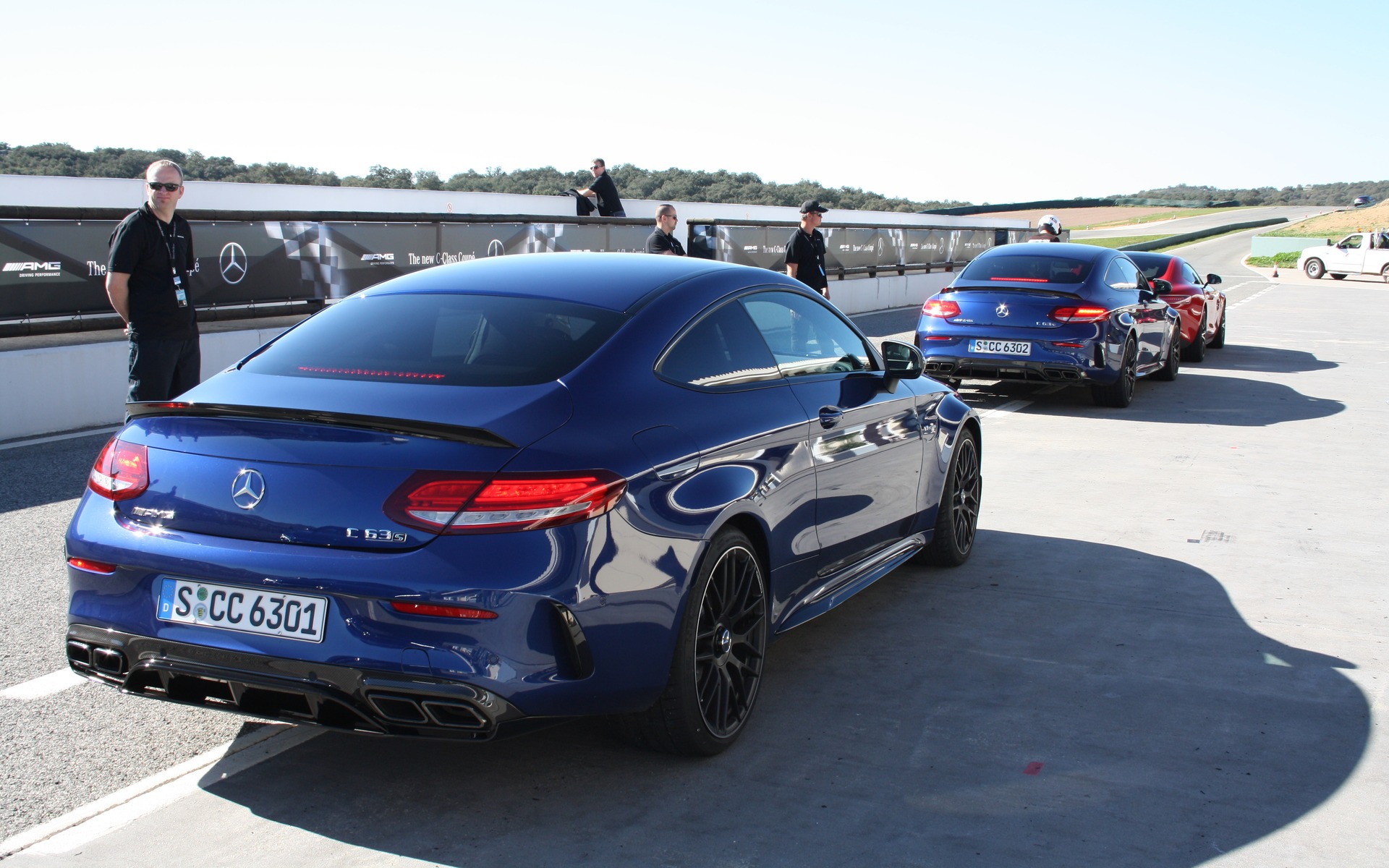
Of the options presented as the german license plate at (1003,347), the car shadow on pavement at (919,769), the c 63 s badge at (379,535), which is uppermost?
the c 63 s badge at (379,535)

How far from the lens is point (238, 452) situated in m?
3.47

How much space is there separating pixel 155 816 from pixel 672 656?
1.46 meters

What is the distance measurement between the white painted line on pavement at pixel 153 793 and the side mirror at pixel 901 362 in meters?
2.76

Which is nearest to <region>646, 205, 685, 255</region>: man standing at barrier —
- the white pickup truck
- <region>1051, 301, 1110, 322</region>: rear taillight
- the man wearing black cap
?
the man wearing black cap

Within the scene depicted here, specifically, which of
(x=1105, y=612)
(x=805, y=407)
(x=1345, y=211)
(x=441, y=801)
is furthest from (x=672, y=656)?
(x=1345, y=211)

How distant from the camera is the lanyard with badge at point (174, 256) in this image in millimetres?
6785

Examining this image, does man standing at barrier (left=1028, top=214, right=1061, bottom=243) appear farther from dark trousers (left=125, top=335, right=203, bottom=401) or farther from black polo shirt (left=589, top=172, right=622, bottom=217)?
dark trousers (left=125, top=335, right=203, bottom=401)

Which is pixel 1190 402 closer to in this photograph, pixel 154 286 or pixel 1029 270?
pixel 1029 270

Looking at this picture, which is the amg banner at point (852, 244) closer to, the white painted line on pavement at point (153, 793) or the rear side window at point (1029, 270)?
the rear side window at point (1029, 270)

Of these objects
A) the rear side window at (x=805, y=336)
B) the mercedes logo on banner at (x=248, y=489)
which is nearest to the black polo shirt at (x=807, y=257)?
the rear side window at (x=805, y=336)

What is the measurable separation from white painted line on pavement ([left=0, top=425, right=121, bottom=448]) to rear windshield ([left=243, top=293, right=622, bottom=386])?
5.97 m

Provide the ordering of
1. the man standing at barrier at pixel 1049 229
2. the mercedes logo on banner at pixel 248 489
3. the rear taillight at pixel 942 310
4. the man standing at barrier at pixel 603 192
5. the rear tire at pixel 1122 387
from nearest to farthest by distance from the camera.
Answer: the mercedes logo on banner at pixel 248 489 < the rear taillight at pixel 942 310 < the rear tire at pixel 1122 387 < the man standing at barrier at pixel 1049 229 < the man standing at barrier at pixel 603 192

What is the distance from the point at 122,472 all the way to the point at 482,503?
1.12m

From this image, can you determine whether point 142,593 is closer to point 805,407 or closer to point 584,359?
point 584,359
